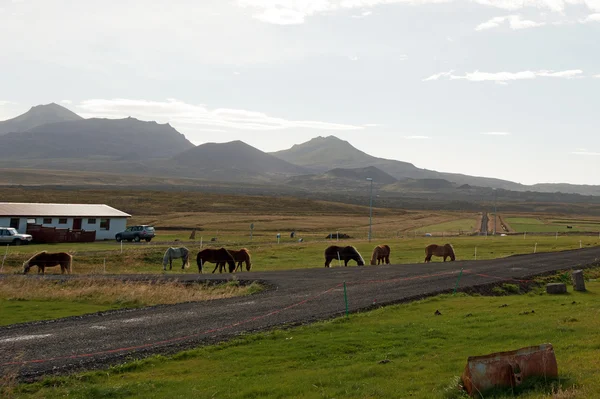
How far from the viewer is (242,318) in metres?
22.7

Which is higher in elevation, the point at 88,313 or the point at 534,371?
the point at 534,371

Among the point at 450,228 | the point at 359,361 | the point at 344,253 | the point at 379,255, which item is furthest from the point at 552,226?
the point at 359,361

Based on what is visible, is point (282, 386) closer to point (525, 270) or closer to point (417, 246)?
point (525, 270)

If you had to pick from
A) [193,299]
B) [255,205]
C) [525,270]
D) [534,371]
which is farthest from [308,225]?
[534,371]

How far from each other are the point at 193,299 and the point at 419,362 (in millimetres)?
17554

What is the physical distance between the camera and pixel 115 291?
1217 inches

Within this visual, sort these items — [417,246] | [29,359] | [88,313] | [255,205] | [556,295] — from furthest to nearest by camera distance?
1. [255,205]
2. [417,246]
3. [556,295]
4. [88,313]
5. [29,359]

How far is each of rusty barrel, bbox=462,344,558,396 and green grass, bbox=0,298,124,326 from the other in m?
19.7

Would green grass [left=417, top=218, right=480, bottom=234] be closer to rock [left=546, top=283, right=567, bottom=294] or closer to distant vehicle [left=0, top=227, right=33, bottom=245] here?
distant vehicle [left=0, top=227, right=33, bottom=245]

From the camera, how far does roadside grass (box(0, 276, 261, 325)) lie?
2655cm

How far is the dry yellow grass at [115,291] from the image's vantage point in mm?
29562

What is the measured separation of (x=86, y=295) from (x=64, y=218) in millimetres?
43312

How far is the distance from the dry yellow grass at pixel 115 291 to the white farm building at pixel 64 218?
34.7 m

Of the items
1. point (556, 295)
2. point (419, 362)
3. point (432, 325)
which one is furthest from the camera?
point (556, 295)
